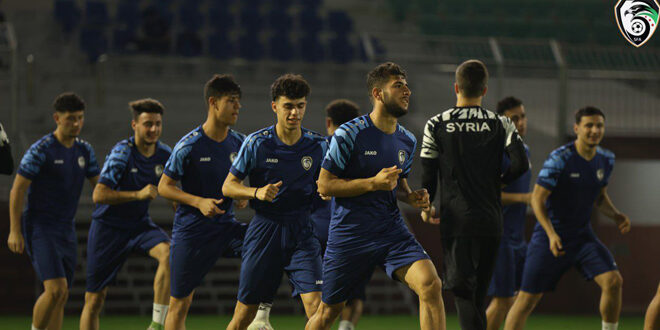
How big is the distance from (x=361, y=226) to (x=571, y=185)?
121 inches

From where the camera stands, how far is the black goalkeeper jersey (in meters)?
5.95

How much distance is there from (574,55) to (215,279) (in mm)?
8988

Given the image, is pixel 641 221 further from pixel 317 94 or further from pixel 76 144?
pixel 76 144

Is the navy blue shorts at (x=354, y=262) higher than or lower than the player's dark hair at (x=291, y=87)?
lower

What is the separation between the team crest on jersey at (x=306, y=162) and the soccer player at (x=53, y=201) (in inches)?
107

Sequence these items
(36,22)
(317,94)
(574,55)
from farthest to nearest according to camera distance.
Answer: (36,22)
(574,55)
(317,94)

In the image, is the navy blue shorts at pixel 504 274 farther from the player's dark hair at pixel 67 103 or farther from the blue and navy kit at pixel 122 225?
the player's dark hair at pixel 67 103

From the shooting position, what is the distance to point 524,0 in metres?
22.2

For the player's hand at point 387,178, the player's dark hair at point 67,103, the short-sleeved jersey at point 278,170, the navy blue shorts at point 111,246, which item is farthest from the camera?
the player's dark hair at point 67,103

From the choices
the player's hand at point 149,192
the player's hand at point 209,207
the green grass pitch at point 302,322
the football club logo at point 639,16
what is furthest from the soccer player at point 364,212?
the football club logo at point 639,16

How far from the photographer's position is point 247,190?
247 inches

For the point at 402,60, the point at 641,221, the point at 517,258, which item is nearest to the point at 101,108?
the point at 402,60

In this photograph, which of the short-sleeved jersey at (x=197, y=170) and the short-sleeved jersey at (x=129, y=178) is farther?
the short-sleeved jersey at (x=129, y=178)

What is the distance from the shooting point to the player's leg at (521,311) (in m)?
8.02
